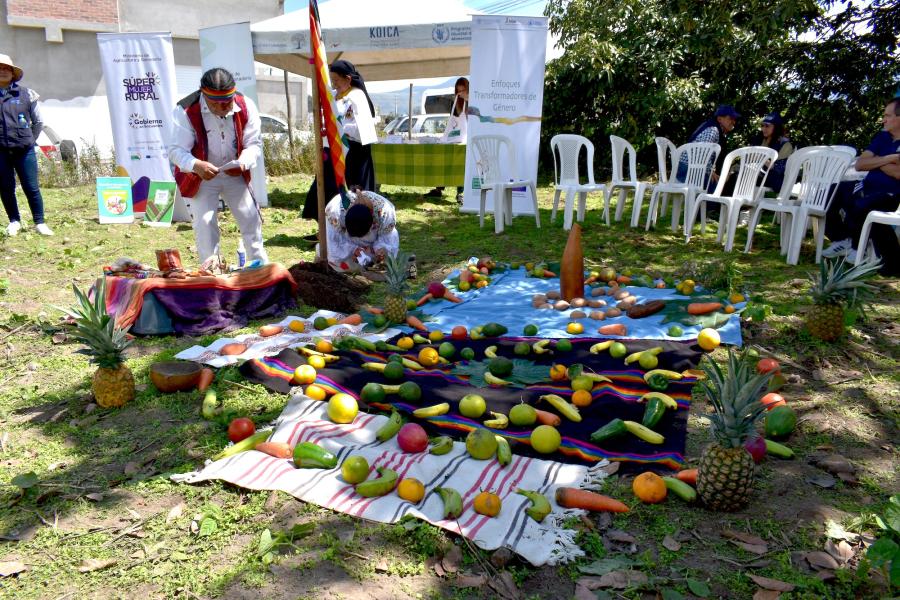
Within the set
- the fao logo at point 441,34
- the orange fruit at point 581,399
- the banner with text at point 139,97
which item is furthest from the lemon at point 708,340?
the banner with text at point 139,97

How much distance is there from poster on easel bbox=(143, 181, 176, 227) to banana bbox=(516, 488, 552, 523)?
8.30m

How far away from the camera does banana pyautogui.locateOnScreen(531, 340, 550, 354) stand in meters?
4.27

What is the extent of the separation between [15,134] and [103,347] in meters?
5.53

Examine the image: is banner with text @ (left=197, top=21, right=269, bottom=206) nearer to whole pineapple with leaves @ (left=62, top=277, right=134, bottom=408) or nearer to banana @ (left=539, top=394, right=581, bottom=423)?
whole pineapple with leaves @ (left=62, top=277, right=134, bottom=408)

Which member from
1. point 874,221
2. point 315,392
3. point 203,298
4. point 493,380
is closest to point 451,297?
point 493,380

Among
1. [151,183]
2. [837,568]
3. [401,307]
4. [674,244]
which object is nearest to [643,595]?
[837,568]

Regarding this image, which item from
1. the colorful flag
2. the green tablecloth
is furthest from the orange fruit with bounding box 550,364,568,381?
the green tablecloth

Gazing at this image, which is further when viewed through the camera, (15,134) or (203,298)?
(15,134)

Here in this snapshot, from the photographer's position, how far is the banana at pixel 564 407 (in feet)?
11.0

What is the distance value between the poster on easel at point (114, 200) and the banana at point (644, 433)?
8644 mm

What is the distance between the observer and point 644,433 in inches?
123

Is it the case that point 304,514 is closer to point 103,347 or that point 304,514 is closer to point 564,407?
point 564,407

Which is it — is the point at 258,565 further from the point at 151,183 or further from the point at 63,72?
the point at 63,72

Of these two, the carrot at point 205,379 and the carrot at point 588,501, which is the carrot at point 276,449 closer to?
the carrot at point 205,379
